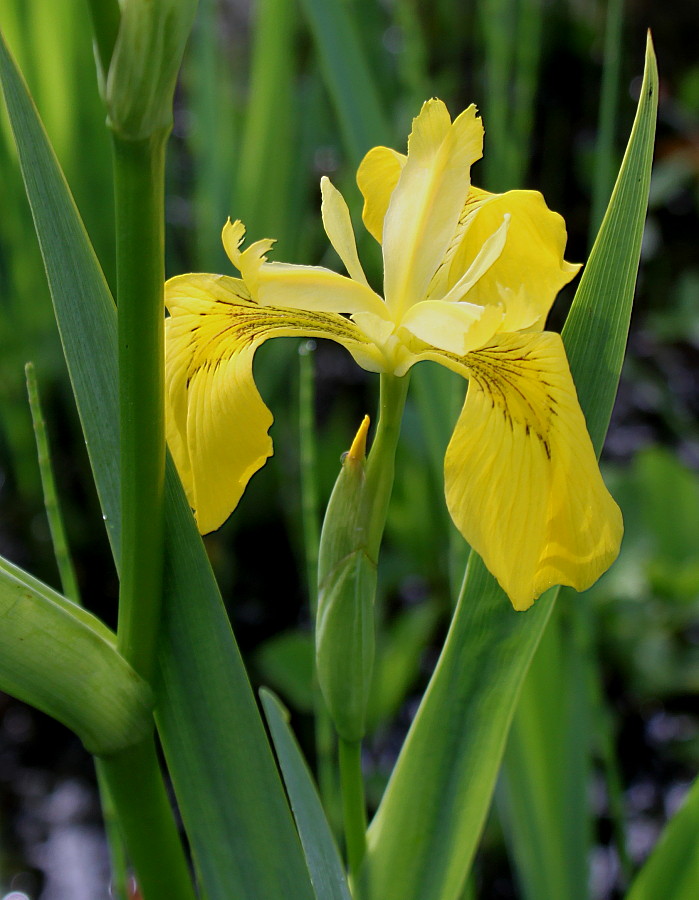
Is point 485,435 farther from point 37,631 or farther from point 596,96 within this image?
point 596,96

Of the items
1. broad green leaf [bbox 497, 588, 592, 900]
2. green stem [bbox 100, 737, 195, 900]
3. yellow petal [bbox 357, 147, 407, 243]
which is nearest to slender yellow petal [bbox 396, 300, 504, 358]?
yellow petal [bbox 357, 147, 407, 243]

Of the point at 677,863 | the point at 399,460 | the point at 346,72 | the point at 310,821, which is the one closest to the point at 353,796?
the point at 310,821

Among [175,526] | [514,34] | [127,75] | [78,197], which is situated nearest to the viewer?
[127,75]

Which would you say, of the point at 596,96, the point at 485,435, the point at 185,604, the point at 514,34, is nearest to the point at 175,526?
the point at 185,604

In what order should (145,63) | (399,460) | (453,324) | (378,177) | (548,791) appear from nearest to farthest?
(145,63)
(453,324)
(378,177)
(548,791)
(399,460)

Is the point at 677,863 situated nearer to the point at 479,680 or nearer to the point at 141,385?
the point at 479,680

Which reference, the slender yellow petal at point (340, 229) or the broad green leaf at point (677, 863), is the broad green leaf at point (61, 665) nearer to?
the slender yellow petal at point (340, 229)
